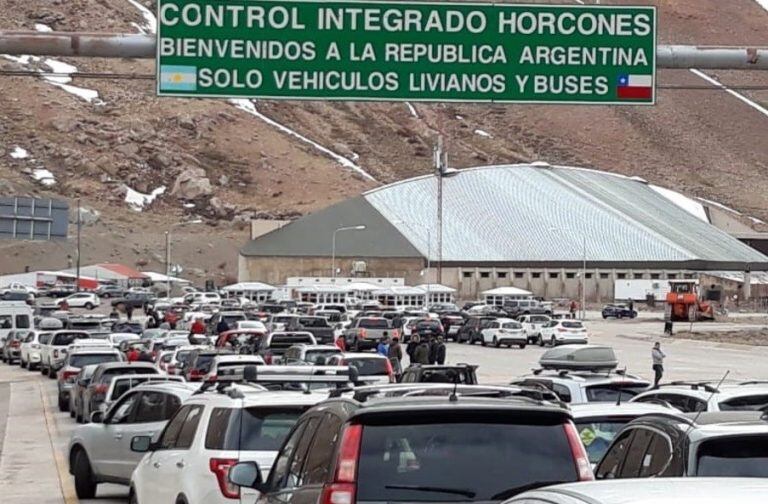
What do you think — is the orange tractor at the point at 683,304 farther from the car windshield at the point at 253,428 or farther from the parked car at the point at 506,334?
the car windshield at the point at 253,428

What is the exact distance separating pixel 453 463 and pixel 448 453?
6cm

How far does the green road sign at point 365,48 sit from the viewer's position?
1823cm

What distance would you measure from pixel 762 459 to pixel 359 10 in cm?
1063

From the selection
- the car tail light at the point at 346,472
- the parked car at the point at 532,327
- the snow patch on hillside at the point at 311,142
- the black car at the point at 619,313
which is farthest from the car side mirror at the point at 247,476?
the snow patch on hillside at the point at 311,142

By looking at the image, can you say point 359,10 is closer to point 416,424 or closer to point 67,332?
point 416,424

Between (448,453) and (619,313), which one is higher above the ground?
(619,313)

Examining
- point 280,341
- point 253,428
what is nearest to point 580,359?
point 280,341

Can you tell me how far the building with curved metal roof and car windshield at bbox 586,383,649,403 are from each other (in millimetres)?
95873

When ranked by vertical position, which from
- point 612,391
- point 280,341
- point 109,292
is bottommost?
point 612,391

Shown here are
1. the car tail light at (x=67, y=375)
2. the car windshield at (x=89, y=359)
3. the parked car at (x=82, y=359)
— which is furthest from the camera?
the car windshield at (x=89, y=359)

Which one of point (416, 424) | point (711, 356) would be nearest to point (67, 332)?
point (711, 356)

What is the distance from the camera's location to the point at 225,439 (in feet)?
40.6

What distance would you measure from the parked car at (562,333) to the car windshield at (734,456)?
190 feet

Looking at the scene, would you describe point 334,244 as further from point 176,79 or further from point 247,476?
point 247,476
